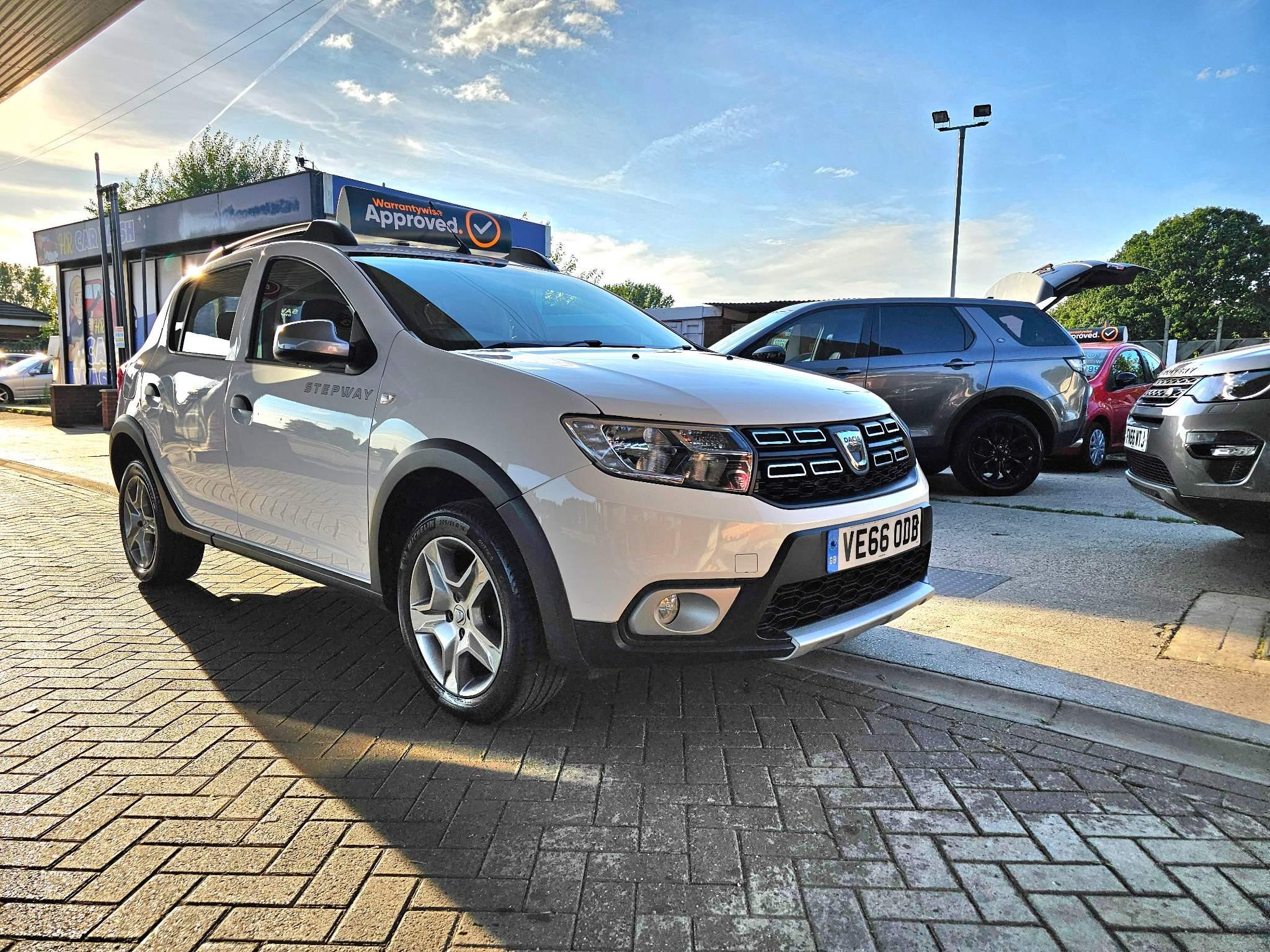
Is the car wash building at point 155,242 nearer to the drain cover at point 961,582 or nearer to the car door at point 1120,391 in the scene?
the car door at point 1120,391

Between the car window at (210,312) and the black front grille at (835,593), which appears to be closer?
the black front grille at (835,593)

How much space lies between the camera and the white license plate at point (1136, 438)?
4883 mm

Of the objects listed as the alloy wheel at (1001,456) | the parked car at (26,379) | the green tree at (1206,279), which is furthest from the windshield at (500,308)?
the green tree at (1206,279)

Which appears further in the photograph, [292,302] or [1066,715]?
[292,302]

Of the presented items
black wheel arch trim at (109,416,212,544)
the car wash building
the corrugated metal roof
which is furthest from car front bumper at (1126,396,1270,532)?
the car wash building

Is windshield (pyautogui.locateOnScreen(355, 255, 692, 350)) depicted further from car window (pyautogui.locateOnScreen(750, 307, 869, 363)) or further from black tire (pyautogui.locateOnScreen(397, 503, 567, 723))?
car window (pyautogui.locateOnScreen(750, 307, 869, 363))

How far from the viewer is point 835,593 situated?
2801 millimetres

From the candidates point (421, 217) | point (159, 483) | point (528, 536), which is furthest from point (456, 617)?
point (421, 217)

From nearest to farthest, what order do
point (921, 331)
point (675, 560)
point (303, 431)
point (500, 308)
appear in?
point (675, 560) < point (303, 431) < point (500, 308) < point (921, 331)

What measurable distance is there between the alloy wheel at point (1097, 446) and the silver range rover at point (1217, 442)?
220 inches

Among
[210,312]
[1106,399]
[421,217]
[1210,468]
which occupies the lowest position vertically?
[1210,468]

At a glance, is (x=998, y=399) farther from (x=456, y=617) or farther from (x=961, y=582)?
(x=456, y=617)

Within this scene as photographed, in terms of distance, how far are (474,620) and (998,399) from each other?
6.16 m

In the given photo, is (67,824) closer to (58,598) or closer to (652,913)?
(652,913)
